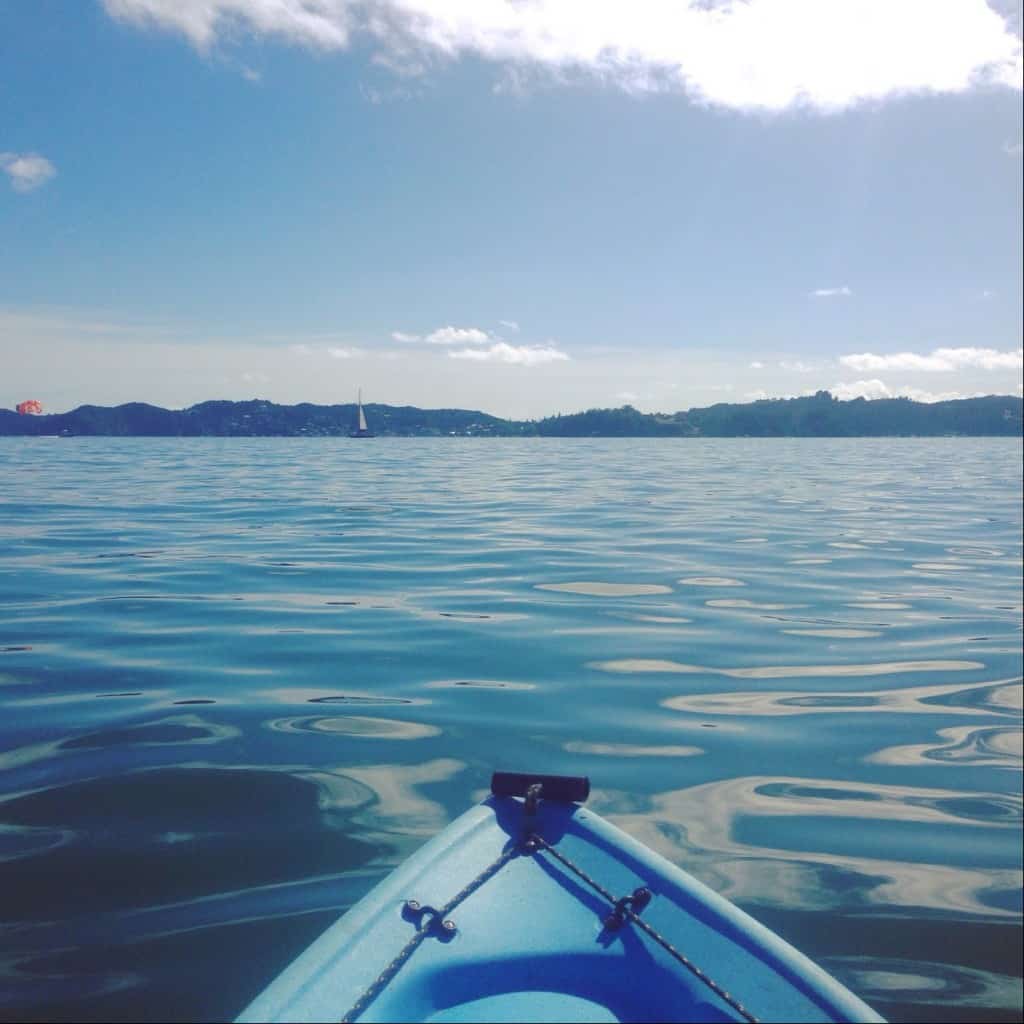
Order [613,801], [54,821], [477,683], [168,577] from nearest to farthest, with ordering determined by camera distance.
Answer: [54,821], [613,801], [477,683], [168,577]

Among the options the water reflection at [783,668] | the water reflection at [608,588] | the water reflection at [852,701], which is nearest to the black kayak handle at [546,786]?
the water reflection at [852,701]

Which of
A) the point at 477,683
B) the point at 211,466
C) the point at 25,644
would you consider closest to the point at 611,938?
the point at 477,683

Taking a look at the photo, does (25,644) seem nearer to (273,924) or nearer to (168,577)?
(168,577)

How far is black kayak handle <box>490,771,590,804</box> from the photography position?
352cm

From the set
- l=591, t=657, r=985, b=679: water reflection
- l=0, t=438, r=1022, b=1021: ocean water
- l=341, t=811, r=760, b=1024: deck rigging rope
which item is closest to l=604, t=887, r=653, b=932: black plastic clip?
l=341, t=811, r=760, b=1024: deck rigging rope

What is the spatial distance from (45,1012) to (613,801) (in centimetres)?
292

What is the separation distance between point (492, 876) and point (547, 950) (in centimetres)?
40

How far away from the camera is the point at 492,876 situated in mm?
3197

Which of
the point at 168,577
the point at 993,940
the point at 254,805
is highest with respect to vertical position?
the point at 168,577

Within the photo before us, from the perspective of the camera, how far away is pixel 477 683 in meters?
6.54

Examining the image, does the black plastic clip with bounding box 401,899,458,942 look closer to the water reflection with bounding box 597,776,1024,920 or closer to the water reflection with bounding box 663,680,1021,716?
the water reflection with bounding box 597,776,1024,920

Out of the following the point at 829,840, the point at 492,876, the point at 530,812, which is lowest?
the point at 829,840

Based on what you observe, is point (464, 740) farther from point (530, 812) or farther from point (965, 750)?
point (965, 750)

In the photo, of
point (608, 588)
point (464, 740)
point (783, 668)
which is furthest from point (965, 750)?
point (608, 588)
